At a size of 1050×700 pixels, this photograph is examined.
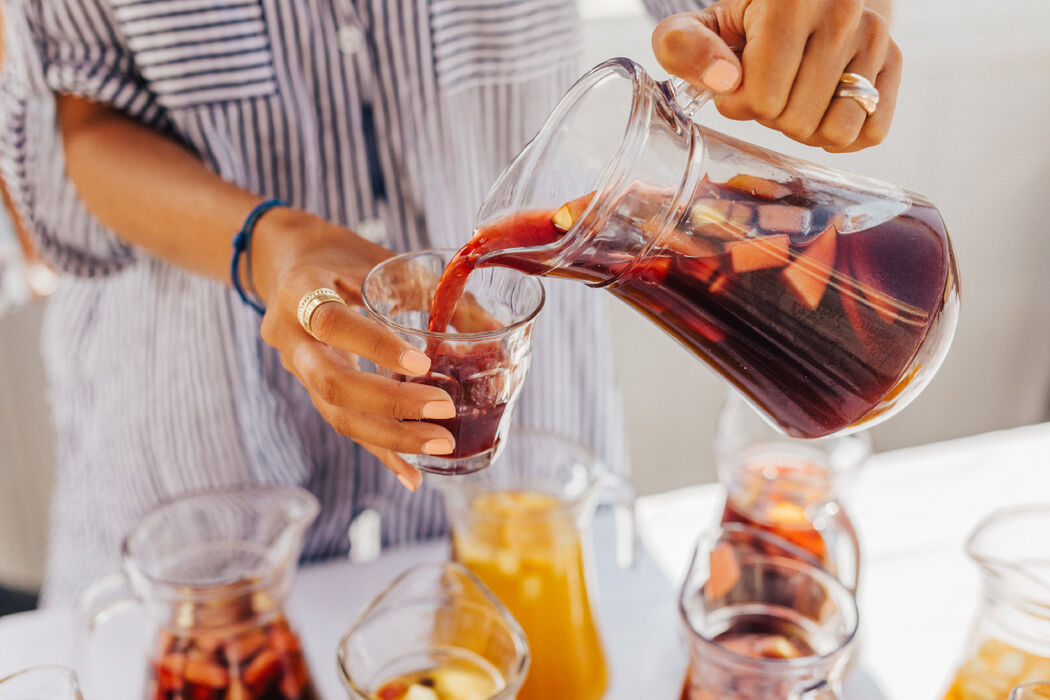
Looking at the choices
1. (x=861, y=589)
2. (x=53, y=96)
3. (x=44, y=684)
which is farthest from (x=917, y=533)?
(x=53, y=96)

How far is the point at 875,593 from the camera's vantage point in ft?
3.26

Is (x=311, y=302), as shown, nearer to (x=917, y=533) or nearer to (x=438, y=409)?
(x=438, y=409)

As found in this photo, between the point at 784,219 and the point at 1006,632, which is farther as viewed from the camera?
the point at 1006,632

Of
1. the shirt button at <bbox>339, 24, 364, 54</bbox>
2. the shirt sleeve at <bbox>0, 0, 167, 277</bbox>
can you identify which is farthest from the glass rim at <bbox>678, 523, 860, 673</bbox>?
the shirt sleeve at <bbox>0, 0, 167, 277</bbox>

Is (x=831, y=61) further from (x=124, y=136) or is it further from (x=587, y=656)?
(x=124, y=136)

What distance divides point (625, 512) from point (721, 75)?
1.41ft

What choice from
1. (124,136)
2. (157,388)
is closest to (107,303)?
(157,388)

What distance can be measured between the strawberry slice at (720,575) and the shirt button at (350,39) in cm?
62

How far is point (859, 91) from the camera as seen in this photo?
0.60m

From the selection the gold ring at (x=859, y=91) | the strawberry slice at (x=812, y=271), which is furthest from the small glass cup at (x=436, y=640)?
the gold ring at (x=859, y=91)

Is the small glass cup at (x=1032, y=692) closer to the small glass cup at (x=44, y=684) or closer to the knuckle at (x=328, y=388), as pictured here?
the knuckle at (x=328, y=388)

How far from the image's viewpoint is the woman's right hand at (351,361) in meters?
0.53

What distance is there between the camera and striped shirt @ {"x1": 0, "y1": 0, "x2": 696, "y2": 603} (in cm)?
94

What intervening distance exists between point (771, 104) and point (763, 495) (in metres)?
0.36
